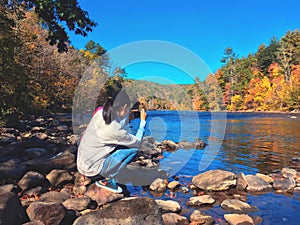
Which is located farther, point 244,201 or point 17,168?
point 17,168

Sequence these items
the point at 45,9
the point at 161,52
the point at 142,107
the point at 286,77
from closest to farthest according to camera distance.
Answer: the point at 142,107 < the point at 161,52 < the point at 45,9 < the point at 286,77

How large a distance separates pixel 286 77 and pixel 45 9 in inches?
2162

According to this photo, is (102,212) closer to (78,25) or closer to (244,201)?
(244,201)

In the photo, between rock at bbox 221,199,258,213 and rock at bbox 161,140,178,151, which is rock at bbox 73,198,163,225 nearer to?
rock at bbox 221,199,258,213

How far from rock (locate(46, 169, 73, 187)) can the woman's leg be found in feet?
3.91

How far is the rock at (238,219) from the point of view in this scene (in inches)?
154

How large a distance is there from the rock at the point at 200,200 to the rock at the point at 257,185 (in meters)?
1.18

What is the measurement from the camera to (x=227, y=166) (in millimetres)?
8367

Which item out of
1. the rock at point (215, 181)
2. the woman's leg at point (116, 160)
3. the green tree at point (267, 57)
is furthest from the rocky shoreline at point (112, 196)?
the green tree at point (267, 57)

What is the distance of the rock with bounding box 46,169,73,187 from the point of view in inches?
202

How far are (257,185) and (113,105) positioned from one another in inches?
150

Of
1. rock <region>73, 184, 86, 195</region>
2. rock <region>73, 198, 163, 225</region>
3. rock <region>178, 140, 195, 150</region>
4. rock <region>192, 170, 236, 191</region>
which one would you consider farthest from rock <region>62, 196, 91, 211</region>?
rock <region>178, 140, 195, 150</region>

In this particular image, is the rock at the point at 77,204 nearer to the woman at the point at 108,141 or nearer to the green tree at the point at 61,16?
the woman at the point at 108,141

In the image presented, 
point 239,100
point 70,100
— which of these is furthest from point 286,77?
point 70,100
